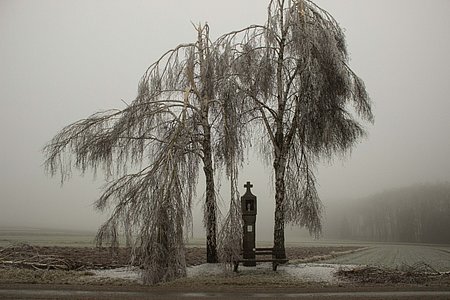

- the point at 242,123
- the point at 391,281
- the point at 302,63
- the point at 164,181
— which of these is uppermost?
the point at 302,63

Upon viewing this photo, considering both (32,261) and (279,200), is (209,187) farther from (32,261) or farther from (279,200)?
(32,261)

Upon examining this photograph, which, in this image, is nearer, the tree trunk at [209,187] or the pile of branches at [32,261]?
the pile of branches at [32,261]

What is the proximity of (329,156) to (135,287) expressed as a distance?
8.61 meters

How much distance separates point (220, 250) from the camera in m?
12.2

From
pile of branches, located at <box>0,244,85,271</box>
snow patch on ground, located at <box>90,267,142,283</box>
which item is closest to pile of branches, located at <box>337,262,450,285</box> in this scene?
snow patch on ground, located at <box>90,267,142,283</box>

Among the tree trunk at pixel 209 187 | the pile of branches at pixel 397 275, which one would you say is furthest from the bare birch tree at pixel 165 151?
the pile of branches at pixel 397 275

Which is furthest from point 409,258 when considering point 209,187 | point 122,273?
point 122,273

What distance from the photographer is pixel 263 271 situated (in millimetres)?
13156

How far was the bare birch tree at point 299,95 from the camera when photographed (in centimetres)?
1404

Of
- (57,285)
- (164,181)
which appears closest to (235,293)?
(164,181)

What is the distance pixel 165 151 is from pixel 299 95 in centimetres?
512

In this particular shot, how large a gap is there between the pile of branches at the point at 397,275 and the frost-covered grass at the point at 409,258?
605mm

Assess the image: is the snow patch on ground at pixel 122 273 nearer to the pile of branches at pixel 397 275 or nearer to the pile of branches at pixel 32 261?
the pile of branches at pixel 32 261

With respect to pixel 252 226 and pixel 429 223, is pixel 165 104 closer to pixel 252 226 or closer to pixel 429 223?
pixel 252 226
